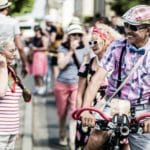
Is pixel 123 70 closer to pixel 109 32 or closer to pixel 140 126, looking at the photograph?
pixel 140 126

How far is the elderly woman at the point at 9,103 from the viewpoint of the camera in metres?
7.04

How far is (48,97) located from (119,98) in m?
13.8

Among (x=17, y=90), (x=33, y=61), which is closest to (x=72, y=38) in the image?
(x=17, y=90)

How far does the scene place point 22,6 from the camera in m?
10.3

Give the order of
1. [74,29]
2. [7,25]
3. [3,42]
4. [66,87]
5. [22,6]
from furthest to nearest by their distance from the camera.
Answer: [66,87]
[74,29]
[22,6]
[7,25]
[3,42]

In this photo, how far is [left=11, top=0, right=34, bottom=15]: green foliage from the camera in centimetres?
1022

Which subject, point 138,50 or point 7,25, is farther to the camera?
point 7,25

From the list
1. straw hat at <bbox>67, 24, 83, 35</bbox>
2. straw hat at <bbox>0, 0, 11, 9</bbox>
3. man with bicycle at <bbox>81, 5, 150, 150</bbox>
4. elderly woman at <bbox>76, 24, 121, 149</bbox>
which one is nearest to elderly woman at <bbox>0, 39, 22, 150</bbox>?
man with bicycle at <bbox>81, 5, 150, 150</bbox>

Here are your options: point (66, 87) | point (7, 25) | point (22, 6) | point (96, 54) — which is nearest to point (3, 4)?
point (96, 54)

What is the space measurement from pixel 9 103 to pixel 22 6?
3.32 metres

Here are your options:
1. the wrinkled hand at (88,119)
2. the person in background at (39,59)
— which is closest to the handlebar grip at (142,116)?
the wrinkled hand at (88,119)

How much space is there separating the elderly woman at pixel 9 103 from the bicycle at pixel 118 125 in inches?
39.1

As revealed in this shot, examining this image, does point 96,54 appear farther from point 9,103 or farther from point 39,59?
point 39,59

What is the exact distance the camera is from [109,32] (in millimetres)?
8805
